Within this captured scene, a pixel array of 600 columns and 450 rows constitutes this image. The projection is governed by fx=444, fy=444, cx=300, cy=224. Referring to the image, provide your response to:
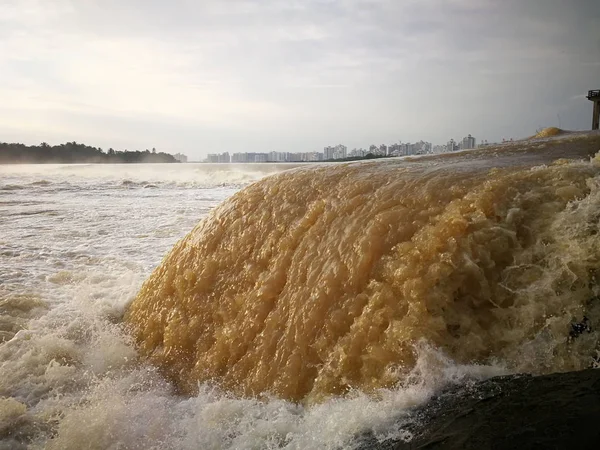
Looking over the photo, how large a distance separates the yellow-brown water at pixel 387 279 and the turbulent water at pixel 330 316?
0.4 inches

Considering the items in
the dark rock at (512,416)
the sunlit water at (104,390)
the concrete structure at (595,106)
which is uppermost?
the concrete structure at (595,106)

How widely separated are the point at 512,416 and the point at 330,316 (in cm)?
123

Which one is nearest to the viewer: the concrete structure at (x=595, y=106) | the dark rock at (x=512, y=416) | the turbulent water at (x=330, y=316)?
the dark rock at (x=512, y=416)

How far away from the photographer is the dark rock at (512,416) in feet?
5.19

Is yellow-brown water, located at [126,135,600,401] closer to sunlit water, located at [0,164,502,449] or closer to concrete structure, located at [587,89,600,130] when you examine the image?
sunlit water, located at [0,164,502,449]

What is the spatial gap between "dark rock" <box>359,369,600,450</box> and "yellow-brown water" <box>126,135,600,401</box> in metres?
0.23

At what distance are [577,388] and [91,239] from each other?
790 cm

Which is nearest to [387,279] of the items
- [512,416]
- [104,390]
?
[512,416]

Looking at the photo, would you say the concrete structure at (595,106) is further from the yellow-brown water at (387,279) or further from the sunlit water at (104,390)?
the sunlit water at (104,390)

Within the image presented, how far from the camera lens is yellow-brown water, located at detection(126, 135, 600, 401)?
91.1 inches

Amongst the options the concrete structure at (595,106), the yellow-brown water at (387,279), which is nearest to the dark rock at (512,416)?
the yellow-brown water at (387,279)

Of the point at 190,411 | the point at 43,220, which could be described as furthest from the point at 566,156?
the point at 43,220

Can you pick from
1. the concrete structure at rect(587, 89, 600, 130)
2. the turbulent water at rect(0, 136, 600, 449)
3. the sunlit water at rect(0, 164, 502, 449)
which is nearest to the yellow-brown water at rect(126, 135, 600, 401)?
the turbulent water at rect(0, 136, 600, 449)

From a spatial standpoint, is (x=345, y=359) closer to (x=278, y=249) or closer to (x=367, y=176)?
(x=278, y=249)
